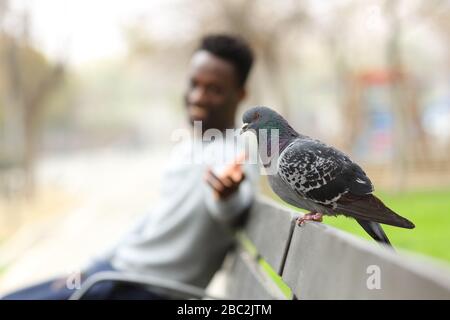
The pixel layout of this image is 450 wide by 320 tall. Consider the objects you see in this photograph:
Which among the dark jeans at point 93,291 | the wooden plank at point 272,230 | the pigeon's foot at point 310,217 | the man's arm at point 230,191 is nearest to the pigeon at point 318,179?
the pigeon's foot at point 310,217

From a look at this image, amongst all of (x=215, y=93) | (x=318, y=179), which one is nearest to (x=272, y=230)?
(x=318, y=179)

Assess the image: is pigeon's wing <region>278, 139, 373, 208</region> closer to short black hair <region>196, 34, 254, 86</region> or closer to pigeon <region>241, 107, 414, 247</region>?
pigeon <region>241, 107, 414, 247</region>

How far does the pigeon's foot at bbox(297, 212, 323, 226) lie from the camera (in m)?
0.94

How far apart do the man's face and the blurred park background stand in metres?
0.21

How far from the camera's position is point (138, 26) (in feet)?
32.5

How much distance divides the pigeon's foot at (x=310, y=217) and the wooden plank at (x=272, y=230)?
0.16 ft

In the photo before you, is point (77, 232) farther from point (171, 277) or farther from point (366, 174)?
point (366, 174)

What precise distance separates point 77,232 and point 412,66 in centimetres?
512

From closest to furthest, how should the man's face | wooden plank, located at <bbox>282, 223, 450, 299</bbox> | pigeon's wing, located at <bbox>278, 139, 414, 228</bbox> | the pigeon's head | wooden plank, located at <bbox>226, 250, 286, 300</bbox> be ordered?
wooden plank, located at <bbox>282, 223, 450, 299</bbox> → pigeon's wing, located at <bbox>278, 139, 414, 228</bbox> → the pigeon's head → wooden plank, located at <bbox>226, 250, 286, 300</bbox> → the man's face

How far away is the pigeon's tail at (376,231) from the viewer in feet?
2.64

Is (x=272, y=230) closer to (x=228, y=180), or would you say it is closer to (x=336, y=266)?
(x=228, y=180)

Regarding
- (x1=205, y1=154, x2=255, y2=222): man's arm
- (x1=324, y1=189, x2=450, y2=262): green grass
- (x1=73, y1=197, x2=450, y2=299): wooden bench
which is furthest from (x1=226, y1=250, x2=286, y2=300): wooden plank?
(x1=324, y1=189, x2=450, y2=262): green grass
